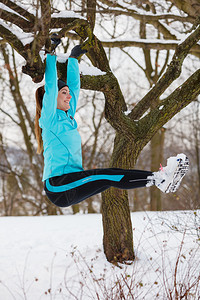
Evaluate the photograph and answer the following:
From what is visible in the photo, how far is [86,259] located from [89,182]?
232cm

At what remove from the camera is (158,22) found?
5.09 metres

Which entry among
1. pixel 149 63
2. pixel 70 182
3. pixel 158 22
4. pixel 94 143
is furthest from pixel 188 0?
pixel 94 143

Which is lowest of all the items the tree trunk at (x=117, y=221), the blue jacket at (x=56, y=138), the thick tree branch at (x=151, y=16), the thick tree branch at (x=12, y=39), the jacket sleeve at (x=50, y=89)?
the tree trunk at (x=117, y=221)

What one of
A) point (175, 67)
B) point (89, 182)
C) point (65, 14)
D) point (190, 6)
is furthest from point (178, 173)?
point (190, 6)

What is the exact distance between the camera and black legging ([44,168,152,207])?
7.81 ft

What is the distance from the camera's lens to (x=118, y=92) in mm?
3480

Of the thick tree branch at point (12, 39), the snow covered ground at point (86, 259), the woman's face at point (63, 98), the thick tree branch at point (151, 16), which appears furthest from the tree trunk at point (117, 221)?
the thick tree branch at point (151, 16)

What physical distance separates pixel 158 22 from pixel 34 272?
4.72 m

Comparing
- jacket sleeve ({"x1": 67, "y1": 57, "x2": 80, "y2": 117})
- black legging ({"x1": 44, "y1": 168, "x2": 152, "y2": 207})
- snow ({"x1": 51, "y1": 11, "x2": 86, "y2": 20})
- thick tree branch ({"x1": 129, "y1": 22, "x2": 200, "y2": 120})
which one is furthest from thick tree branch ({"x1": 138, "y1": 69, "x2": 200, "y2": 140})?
snow ({"x1": 51, "y1": 11, "x2": 86, "y2": 20})

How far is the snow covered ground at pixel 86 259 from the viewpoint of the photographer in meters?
3.24

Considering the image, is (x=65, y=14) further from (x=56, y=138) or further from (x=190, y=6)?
(x=190, y=6)

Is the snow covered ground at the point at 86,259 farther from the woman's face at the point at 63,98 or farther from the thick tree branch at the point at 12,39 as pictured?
the thick tree branch at the point at 12,39

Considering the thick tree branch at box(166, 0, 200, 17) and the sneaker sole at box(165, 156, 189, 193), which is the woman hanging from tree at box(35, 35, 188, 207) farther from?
the thick tree branch at box(166, 0, 200, 17)

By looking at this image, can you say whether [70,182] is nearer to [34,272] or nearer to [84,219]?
[34,272]
